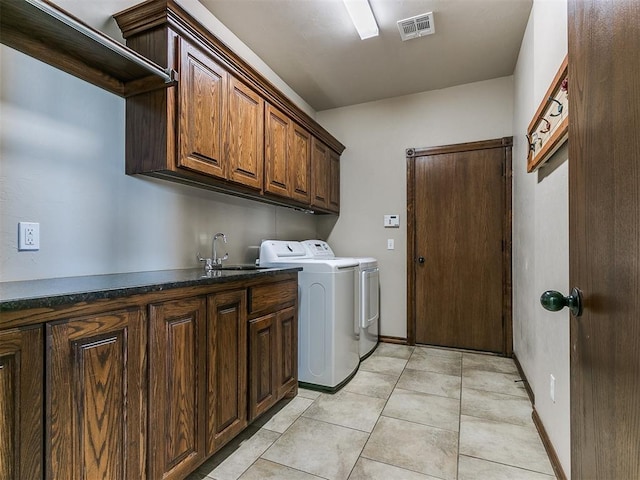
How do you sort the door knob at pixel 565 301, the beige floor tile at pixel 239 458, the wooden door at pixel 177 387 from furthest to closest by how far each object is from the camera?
the beige floor tile at pixel 239 458
the wooden door at pixel 177 387
the door knob at pixel 565 301

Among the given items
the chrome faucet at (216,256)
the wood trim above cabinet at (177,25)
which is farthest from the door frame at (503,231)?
the chrome faucet at (216,256)

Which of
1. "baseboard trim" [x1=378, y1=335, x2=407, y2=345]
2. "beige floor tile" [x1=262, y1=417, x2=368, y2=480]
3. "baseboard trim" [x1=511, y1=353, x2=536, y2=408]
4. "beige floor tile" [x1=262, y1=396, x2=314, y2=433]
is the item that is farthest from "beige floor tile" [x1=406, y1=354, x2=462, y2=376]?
"beige floor tile" [x1=262, y1=417, x2=368, y2=480]

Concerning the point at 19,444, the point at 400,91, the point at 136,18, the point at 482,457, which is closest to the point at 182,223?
the point at 136,18

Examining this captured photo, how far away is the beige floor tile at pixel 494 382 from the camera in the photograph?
242 centimetres

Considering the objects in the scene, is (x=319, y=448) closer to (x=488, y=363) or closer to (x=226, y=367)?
(x=226, y=367)

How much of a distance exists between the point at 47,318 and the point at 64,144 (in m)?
0.96

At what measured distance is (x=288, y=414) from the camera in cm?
207

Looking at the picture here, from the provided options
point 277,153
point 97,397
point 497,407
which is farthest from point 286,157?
point 497,407

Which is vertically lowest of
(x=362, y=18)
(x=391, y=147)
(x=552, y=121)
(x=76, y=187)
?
(x=76, y=187)

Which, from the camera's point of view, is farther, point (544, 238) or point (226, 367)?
point (544, 238)

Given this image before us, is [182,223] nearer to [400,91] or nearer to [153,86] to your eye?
[153,86]

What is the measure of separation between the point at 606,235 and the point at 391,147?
10.6 ft

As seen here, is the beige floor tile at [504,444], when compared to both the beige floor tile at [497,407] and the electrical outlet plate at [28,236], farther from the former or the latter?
the electrical outlet plate at [28,236]

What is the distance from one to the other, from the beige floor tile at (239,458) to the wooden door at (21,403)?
816 millimetres
